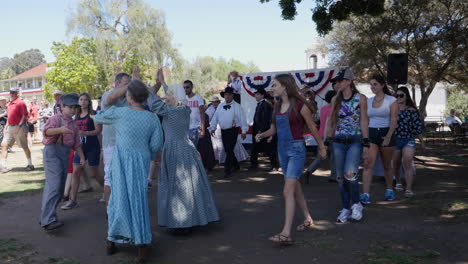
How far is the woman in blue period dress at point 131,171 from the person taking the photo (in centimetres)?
500

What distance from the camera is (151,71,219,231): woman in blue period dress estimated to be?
19.6 ft

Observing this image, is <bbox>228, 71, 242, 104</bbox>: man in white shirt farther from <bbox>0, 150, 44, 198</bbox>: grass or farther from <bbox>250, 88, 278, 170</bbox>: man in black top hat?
<bbox>0, 150, 44, 198</bbox>: grass

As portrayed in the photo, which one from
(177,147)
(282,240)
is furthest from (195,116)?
(282,240)

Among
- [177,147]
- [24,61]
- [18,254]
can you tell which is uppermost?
[24,61]

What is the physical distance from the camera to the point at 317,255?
5.15 m

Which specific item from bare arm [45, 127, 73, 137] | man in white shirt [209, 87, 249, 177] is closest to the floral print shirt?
bare arm [45, 127, 73, 137]

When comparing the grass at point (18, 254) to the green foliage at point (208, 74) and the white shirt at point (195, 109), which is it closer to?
the white shirt at point (195, 109)

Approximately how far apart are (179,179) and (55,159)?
1725 mm

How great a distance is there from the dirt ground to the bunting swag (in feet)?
19.3

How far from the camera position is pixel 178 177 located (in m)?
6.02

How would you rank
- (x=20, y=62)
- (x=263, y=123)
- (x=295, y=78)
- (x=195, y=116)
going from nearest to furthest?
(x=195, y=116) → (x=263, y=123) → (x=295, y=78) → (x=20, y=62)

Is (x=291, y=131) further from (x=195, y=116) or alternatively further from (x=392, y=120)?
(x=195, y=116)

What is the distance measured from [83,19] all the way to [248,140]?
4007 centimetres

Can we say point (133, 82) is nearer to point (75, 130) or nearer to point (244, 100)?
point (75, 130)
